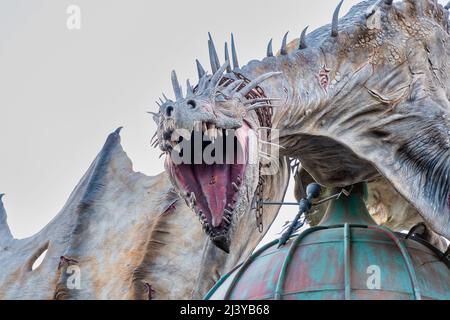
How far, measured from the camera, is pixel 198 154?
17.1 m

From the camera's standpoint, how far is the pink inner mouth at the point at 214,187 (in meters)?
17.2

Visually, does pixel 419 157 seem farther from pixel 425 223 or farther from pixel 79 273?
pixel 79 273

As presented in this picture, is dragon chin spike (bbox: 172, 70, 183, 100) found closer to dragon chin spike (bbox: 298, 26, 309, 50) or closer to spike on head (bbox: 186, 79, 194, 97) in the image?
spike on head (bbox: 186, 79, 194, 97)

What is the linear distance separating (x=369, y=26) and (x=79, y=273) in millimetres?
5523

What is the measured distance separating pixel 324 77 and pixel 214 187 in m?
2.38

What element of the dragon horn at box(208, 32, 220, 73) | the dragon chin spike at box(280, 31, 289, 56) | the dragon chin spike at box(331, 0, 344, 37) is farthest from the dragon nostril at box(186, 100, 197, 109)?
the dragon chin spike at box(331, 0, 344, 37)

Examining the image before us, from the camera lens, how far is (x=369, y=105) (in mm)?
19234

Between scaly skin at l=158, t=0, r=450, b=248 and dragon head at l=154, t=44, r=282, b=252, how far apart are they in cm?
103

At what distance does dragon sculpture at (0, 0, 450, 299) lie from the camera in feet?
56.5

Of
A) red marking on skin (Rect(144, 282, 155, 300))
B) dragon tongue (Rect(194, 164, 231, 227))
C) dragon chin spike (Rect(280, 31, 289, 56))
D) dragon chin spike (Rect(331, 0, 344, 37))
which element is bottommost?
red marking on skin (Rect(144, 282, 155, 300))

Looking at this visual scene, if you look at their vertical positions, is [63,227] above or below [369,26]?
below

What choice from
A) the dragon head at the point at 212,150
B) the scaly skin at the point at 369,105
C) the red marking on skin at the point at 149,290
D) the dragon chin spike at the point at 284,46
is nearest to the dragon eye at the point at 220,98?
the dragon head at the point at 212,150
